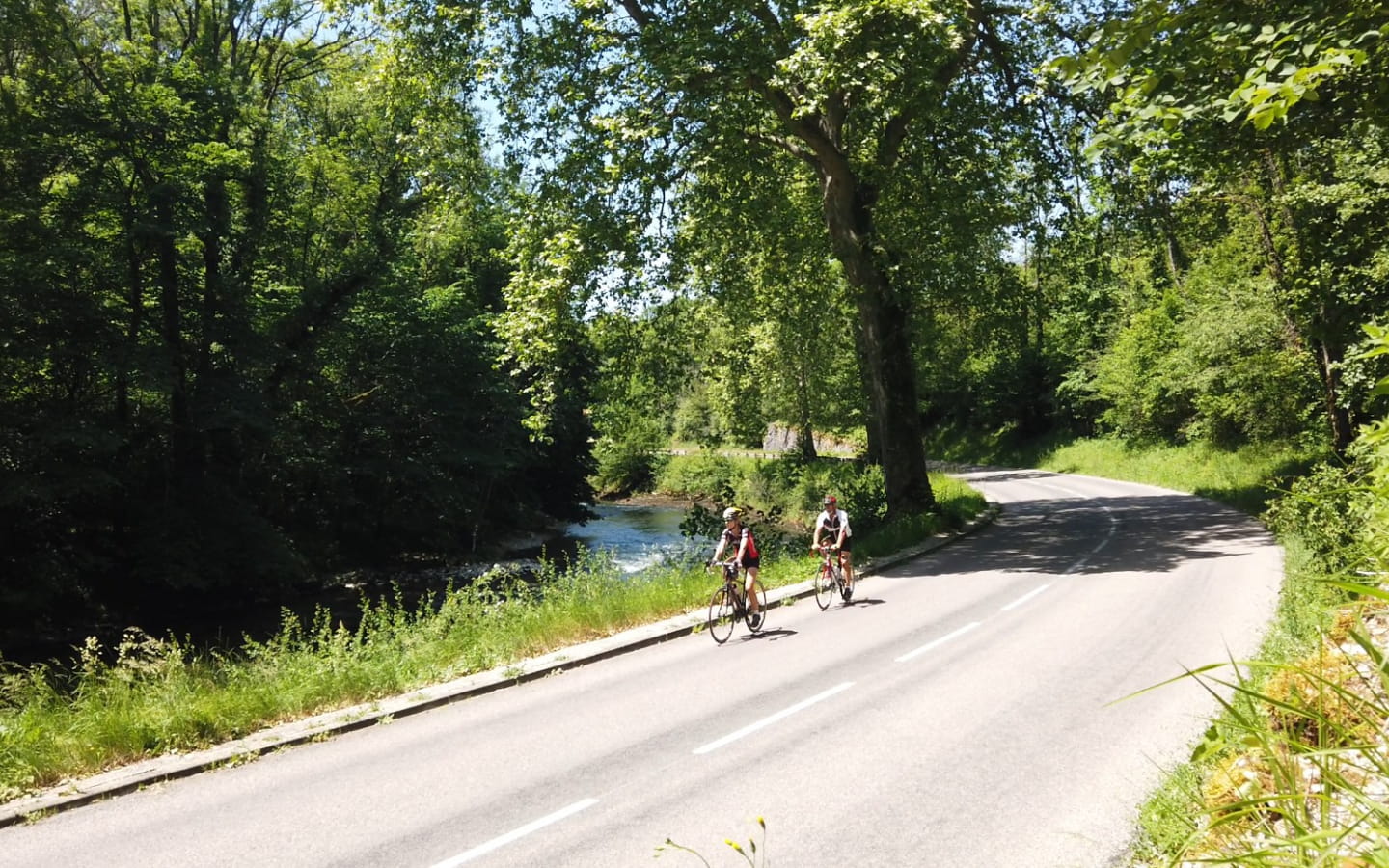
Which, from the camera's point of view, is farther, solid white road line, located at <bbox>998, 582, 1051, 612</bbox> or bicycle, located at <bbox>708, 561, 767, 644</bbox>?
solid white road line, located at <bbox>998, 582, 1051, 612</bbox>

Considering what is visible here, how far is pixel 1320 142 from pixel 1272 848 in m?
15.6

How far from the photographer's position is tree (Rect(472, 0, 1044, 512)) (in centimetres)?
1470

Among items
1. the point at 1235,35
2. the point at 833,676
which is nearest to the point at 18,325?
the point at 833,676

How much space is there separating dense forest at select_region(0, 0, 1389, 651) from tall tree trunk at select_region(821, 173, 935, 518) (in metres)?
0.09

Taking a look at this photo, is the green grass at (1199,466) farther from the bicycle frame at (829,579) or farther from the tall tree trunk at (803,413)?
the tall tree trunk at (803,413)

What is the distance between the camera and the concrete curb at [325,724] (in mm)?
6523

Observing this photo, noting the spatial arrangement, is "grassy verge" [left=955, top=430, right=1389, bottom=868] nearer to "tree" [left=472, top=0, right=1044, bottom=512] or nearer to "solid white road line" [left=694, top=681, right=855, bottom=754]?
"solid white road line" [left=694, top=681, right=855, bottom=754]

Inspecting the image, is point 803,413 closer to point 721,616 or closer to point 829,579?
point 829,579

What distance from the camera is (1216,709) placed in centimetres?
712

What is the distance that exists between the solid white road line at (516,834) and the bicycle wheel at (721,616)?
5.22 metres

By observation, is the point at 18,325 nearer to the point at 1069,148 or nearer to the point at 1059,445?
the point at 1069,148

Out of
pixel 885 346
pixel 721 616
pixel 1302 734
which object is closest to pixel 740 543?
pixel 721 616

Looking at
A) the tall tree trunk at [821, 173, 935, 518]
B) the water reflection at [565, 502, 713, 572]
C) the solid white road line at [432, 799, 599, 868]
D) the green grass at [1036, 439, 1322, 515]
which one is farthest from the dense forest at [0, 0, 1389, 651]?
the solid white road line at [432, 799, 599, 868]

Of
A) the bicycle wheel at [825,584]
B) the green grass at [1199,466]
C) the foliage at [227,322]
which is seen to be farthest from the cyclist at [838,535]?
the green grass at [1199,466]
